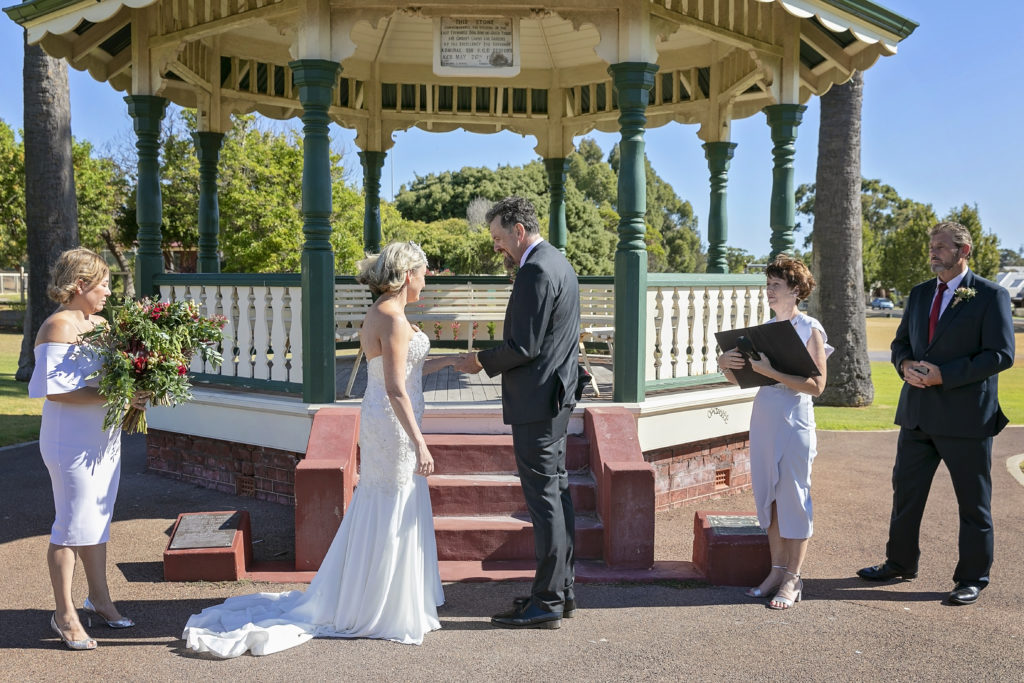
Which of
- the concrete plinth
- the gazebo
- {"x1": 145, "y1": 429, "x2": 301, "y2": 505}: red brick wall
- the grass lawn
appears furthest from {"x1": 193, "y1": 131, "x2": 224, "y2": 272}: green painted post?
the concrete plinth

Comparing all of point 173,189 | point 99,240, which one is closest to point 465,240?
point 173,189

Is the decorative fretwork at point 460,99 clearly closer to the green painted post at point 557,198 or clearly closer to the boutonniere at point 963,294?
the green painted post at point 557,198

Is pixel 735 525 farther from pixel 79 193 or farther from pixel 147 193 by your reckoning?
pixel 79 193

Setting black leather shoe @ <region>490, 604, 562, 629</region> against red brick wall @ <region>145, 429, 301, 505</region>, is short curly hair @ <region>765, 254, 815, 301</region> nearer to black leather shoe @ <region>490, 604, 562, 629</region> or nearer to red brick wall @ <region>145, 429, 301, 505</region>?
black leather shoe @ <region>490, 604, 562, 629</region>

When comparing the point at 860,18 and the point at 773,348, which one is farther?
the point at 860,18

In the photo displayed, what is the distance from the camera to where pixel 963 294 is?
5078 mm

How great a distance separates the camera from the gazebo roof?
7.07 meters

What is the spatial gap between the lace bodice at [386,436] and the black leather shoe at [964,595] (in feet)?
10.4

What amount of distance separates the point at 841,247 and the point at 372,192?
26.2ft

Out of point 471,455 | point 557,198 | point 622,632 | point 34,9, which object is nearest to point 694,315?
point 471,455

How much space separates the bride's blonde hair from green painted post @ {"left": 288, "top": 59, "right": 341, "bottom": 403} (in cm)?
236

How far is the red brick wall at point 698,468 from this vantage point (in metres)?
7.45

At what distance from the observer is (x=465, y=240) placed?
105ft

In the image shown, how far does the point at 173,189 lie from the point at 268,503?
27685 mm
